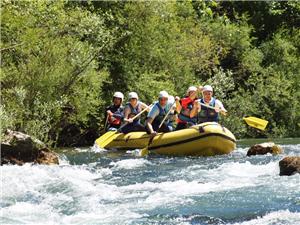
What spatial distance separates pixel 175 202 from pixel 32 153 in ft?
13.7

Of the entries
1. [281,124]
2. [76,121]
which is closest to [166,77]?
[76,121]

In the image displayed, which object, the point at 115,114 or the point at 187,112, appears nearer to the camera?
the point at 187,112

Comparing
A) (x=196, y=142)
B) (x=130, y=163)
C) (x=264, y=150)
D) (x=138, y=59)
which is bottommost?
(x=130, y=163)

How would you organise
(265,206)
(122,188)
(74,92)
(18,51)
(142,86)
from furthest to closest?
(142,86), (74,92), (18,51), (122,188), (265,206)

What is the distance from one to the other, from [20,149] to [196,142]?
12.0 ft

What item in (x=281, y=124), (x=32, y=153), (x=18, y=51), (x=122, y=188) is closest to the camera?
(x=122, y=188)

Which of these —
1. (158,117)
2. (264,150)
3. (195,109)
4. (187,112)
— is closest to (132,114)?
(158,117)

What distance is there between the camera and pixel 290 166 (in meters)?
9.66

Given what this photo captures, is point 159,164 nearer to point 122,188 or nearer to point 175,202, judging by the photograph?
point 122,188

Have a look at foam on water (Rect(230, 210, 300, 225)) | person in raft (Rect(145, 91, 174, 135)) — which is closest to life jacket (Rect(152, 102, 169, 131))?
person in raft (Rect(145, 91, 174, 135))

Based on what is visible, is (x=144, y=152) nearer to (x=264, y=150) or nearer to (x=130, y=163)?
(x=130, y=163)

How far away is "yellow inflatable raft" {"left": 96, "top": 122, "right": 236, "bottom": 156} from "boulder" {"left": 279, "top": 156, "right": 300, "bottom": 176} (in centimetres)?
312

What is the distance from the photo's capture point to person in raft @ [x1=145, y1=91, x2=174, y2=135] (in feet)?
46.8

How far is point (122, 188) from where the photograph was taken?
9.30m
